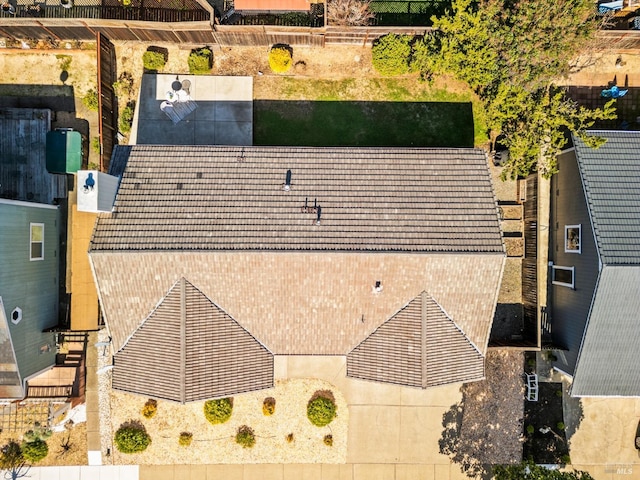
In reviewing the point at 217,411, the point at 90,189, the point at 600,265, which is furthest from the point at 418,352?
Result: the point at 90,189

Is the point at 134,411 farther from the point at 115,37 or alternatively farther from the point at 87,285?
the point at 115,37

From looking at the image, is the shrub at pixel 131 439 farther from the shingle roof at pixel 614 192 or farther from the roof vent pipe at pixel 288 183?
the shingle roof at pixel 614 192

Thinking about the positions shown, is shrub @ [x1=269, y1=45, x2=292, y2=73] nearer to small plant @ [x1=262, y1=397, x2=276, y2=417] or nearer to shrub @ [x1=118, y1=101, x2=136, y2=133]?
shrub @ [x1=118, y1=101, x2=136, y2=133]

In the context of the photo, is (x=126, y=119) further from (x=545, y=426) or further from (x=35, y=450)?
(x=545, y=426)

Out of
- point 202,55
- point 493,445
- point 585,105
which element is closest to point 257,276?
point 202,55

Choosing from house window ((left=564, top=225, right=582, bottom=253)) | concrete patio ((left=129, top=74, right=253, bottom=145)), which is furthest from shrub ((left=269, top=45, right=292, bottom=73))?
house window ((left=564, top=225, right=582, bottom=253))
